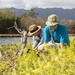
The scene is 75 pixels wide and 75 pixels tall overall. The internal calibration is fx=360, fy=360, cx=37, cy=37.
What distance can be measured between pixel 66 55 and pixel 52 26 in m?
3.00

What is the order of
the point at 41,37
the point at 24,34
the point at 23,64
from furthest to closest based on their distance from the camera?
the point at 24,34, the point at 41,37, the point at 23,64

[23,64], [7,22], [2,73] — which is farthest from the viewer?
[7,22]

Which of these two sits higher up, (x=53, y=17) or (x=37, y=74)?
(x=53, y=17)

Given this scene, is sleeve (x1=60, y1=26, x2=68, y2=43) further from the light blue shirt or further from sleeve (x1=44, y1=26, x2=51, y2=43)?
sleeve (x1=44, y1=26, x2=51, y2=43)

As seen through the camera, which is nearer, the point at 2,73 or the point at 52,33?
the point at 2,73

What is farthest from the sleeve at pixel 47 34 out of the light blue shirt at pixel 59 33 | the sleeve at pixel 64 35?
the sleeve at pixel 64 35

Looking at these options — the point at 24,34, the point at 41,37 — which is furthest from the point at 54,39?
the point at 24,34

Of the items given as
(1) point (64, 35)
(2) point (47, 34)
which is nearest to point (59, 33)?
(1) point (64, 35)

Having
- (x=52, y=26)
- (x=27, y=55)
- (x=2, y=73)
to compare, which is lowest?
(x=2, y=73)

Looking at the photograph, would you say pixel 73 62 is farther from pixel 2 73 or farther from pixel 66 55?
pixel 2 73

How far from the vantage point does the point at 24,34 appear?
824 centimetres

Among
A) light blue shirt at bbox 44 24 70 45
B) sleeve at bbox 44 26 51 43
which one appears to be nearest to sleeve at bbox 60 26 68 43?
light blue shirt at bbox 44 24 70 45

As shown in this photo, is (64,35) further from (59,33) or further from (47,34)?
(47,34)

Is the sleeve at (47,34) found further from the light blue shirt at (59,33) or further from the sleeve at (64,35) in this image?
the sleeve at (64,35)
